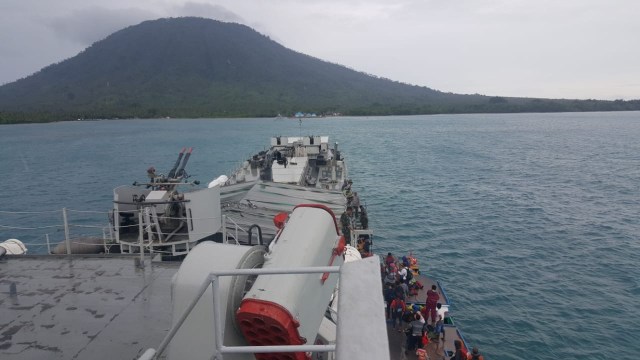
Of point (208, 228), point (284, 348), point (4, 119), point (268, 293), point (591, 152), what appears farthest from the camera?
point (4, 119)

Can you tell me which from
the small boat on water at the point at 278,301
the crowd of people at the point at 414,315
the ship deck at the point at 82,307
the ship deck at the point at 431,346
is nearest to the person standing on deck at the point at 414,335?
the crowd of people at the point at 414,315

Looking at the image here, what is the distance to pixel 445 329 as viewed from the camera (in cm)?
1238

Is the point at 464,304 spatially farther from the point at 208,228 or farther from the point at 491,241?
the point at 208,228

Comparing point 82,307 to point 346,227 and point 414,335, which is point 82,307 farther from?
point 346,227

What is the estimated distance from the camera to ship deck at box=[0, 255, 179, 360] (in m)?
5.94

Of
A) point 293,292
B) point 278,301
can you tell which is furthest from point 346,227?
point 278,301

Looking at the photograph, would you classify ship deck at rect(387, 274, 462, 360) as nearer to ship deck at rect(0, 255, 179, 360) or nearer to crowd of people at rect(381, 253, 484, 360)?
crowd of people at rect(381, 253, 484, 360)

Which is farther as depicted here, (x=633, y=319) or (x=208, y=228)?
(x=633, y=319)

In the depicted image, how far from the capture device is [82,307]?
707 centimetres

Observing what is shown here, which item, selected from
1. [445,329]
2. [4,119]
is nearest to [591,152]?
[445,329]

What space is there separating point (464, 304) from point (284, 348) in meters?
17.8

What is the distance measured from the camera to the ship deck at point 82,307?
594 cm

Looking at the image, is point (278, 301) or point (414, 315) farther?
point (414, 315)

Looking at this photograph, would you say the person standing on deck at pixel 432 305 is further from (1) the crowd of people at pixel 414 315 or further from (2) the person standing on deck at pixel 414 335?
(2) the person standing on deck at pixel 414 335
